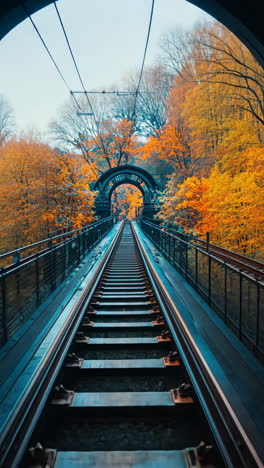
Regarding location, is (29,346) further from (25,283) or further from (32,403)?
(25,283)

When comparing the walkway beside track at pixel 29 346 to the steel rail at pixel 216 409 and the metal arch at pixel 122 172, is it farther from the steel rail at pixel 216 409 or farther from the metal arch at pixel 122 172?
the metal arch at pixel 122 172

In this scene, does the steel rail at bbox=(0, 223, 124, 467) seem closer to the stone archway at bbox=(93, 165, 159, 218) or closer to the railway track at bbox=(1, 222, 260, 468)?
the railway track at bbox=(1, 222, 260, 468)

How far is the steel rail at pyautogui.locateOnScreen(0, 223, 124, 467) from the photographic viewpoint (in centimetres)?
219

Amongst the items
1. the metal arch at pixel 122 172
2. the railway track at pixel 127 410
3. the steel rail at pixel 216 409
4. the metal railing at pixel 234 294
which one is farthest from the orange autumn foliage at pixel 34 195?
the steel rail at pixel 216 409

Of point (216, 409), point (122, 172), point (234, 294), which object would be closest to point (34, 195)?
point (122, 172)

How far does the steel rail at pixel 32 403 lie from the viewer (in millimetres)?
2195

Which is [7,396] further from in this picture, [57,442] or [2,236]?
[2,236]

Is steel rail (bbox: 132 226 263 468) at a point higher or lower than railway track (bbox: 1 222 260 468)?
higher

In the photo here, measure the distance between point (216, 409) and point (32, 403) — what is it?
1.66 metres

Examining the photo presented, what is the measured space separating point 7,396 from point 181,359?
192cm

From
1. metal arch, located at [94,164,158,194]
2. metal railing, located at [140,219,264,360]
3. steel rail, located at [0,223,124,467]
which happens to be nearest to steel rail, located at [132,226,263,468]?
metal railing, located at [140,219,264,360]

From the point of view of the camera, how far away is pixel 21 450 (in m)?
2.18

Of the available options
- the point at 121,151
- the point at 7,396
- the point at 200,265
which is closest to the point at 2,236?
the point at 200,265

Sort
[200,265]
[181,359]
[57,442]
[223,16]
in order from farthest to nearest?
[200,265]
[223,16]
[181,359]
[57,442]
